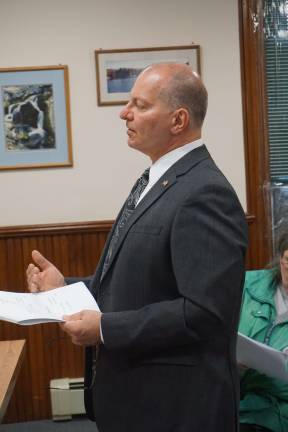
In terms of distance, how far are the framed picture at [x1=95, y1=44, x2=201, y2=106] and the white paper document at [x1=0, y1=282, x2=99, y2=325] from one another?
5.55ft

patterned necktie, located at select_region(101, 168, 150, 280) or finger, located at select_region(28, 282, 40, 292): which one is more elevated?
patterned necktie, located at select_region(101, 168, 150, 280)

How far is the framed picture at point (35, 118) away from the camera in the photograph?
300 cm

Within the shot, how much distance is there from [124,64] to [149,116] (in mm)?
1738

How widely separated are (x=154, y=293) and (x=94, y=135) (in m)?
1.85

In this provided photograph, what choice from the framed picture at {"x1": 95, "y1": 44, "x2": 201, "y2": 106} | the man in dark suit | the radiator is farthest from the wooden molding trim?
the man in dark suit

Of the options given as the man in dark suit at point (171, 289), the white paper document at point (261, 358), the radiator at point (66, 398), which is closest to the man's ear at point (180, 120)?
the man in dark suit at point (171, 289)

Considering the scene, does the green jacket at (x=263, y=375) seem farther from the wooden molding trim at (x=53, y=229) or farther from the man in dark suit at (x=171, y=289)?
the wooden molding trim at (x=53, y=229)

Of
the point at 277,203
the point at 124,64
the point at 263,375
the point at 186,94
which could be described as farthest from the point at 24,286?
the point at 186,94

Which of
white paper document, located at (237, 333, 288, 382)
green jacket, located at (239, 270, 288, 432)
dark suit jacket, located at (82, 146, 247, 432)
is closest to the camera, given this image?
dark suit jacket, located at (82, 146, 247, 432)

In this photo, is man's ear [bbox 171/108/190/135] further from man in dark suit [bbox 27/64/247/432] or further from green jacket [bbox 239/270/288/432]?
green jacket [bbox 239/270/288/432]

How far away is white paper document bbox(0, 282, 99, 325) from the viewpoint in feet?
4.22

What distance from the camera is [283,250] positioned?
2203 mm

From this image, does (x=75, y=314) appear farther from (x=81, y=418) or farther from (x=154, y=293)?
(x=81, y=418)

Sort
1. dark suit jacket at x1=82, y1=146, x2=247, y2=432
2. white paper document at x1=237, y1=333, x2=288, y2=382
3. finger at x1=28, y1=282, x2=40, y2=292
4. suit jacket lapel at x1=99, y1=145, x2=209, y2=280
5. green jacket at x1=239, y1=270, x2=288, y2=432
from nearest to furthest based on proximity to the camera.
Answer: dark suit jacket at x1=82, y1=146, x2=247, y2=432 < suit jacket lapel at x1=99, y1=145, x2=209, y2=280 < finger at x1=28, y1=282, x2=40, y2=292 < white paper document at x1=237, y1=333, x2=288, y2=382 < green jacket at x1=239, y1=270, x2=288, y2=432
